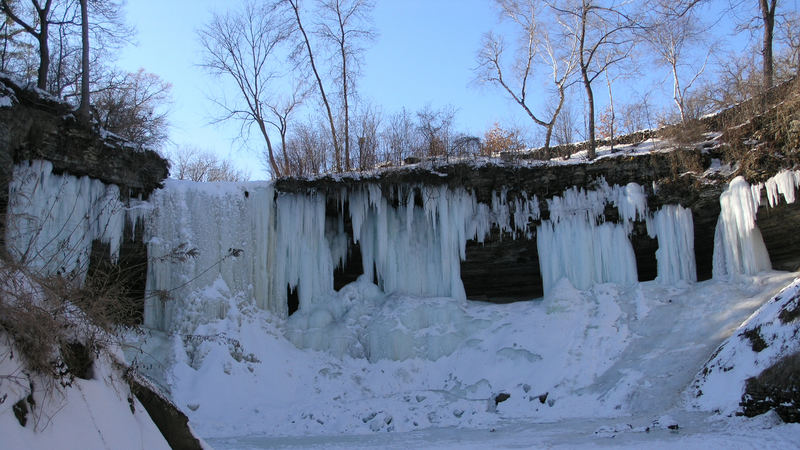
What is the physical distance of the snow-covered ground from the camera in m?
10.3

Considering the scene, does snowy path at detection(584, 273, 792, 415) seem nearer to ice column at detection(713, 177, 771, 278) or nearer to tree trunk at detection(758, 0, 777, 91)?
ice column at detection(713, 177, 771, 278)

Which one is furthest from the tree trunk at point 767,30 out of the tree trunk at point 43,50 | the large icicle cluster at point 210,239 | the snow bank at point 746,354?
the tree trunk at point 43,50

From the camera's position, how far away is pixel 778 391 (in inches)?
314

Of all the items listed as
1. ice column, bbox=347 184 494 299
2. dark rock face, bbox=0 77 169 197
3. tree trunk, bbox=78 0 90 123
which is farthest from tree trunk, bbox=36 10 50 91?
ice column, bbox=347 184 494 299

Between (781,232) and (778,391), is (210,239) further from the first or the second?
(781,232)

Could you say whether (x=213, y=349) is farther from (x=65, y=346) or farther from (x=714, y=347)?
(x=714, y=347)

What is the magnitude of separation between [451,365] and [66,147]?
8.96m

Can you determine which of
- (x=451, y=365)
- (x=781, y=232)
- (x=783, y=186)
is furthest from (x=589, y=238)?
(x=451, y=365)

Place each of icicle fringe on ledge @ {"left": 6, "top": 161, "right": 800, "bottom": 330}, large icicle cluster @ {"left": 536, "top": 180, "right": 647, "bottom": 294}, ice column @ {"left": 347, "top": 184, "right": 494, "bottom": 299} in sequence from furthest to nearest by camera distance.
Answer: ice column @ {"left": 347, "top": 184, "right": 494, "bottom": 299}, large icicle cluster @ {"left": 536, "top": 180, "right": 647, "bottom": 294}, icicle fringe on ledge @ {"left": 6, "top": 161, "right": 800, "bottom": 330}

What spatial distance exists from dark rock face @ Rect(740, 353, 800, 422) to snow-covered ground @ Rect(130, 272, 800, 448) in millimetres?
592

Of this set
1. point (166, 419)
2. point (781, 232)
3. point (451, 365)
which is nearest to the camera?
point (166, 419)

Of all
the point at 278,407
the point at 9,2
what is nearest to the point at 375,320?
the point at 278,407

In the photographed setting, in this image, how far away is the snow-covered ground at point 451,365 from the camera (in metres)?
10.3

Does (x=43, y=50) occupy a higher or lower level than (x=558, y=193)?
higher
